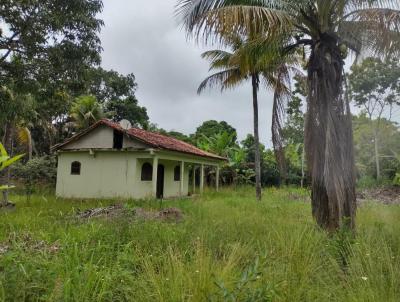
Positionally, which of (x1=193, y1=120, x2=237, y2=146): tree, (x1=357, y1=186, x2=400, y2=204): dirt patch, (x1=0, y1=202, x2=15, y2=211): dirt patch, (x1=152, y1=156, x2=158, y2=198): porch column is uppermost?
(x1=193, y1=120, x2=237, y2=146): tree

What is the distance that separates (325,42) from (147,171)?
12680 mm

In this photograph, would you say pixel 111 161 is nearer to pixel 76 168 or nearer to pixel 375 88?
pixel 76 168

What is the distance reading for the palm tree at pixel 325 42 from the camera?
643 cm

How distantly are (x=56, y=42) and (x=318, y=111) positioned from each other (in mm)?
7647

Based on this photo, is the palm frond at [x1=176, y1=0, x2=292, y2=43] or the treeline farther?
the treeline

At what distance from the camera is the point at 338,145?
6848 millimetres

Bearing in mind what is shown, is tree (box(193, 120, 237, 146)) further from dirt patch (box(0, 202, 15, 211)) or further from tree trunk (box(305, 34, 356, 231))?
tree trunk (box(305, 34, 356, 231))

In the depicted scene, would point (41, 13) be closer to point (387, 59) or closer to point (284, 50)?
point (284, 50)

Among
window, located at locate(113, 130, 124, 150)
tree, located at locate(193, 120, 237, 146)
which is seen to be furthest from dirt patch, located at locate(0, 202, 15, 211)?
tree, located at locate(193, 120, 237, 146)

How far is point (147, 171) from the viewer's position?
18.5m

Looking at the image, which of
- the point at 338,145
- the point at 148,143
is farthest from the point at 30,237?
the point at 148,143

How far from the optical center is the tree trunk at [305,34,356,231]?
6.79 meters

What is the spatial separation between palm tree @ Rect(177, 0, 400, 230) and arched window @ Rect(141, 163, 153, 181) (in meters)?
12.0

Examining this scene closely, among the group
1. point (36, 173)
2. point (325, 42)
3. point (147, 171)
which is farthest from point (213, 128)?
point (325, 42)
